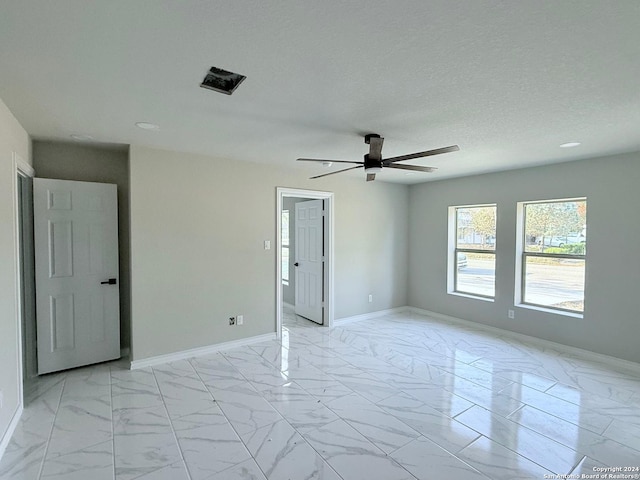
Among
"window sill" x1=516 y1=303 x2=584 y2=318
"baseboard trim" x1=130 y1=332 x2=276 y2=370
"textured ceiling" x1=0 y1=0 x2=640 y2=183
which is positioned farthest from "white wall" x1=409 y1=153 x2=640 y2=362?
"baseboard trim" x1=130 y1=332 x2=276 y2=370

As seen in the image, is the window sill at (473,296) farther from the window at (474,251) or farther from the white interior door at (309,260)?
the white interior door at (309,260)

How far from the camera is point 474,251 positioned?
209 inches

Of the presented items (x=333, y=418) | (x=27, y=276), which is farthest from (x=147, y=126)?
(x=333, y=418)

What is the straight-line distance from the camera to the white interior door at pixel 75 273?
3.35 m

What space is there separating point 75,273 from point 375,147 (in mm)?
3382

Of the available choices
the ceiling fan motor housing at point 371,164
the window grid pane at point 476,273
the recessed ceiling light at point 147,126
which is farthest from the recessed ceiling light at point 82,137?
the window grid pane at point 476,273

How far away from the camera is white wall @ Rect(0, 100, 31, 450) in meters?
2.30

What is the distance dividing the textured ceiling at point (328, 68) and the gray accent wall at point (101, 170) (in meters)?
0.35

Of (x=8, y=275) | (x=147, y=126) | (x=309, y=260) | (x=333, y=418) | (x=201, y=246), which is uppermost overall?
(x=147, y=126)

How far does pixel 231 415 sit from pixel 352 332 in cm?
254

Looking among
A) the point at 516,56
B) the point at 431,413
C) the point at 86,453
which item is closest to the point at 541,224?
the point at 431,413

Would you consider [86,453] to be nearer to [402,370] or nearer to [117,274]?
[117,274]

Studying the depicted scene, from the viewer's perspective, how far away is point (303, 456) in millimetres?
2199

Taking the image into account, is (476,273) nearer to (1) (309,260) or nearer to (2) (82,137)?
(1) (309,260)
